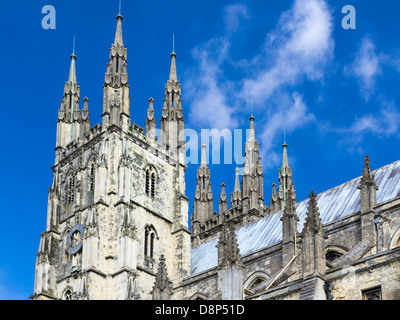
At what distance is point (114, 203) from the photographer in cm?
5800

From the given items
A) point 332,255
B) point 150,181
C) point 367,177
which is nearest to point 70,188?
point 150,181

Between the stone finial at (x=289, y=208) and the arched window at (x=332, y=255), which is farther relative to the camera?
the stone finial at (x=289, y=208)

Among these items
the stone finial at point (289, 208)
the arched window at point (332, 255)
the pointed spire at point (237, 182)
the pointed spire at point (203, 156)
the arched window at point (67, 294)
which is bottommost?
the arched window at point (67, 294)

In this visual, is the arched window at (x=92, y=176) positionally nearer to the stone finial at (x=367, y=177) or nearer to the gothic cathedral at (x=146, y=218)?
the gothic cathedral at (x=146, y=218)

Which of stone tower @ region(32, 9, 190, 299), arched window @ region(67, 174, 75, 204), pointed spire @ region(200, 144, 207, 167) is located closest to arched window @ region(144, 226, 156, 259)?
stone tower @ region(32, 9, 190, 299)

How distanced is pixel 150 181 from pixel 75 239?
6.67m

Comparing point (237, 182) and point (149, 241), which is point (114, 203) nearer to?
point (149, 241)

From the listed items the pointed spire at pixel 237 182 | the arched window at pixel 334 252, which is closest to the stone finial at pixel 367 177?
the arched window at pixel 334 252

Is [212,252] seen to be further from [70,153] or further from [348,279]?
[348,279]

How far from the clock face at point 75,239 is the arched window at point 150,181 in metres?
5.42

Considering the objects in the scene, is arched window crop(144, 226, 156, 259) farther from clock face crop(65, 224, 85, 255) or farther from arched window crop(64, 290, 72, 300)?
arched window crop(64, 290, 72, 300)

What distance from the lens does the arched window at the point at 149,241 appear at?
58919 mm

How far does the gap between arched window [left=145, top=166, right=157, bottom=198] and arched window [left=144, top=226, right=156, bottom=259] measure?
102 inches
